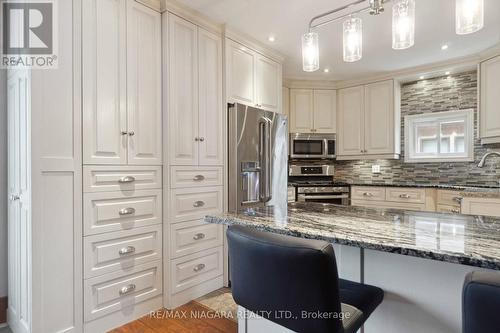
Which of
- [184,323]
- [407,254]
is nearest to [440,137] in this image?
[407,254]

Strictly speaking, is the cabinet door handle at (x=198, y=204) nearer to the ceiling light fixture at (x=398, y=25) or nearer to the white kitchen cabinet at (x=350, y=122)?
the ceiling light fixture at (x=398, y=25)

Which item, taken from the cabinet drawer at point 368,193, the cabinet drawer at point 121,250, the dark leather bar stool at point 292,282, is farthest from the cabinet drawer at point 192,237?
the cabinet drawer at point 368,193

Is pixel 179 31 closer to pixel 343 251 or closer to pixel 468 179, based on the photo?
pixel 343 251

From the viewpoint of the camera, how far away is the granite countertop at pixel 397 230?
31.8 inches

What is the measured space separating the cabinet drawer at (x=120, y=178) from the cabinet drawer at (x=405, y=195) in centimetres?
293

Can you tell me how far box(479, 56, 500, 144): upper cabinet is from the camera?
3.06 metres

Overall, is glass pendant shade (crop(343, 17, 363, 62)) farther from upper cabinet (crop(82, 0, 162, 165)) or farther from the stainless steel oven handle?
the stainless steel oven handle

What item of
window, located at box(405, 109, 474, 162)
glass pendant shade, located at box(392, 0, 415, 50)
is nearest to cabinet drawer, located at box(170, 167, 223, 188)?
glass pendant shade, located at box(392, 0, 415, 50)

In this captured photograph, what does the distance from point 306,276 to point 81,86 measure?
183 centimetres

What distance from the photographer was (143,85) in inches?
85.3

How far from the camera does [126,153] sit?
6.72 ft

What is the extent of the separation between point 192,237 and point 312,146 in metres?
2.53

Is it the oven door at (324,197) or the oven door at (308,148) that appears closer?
the oven door at (324,197)

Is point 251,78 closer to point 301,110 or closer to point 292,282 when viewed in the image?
point 301,110
